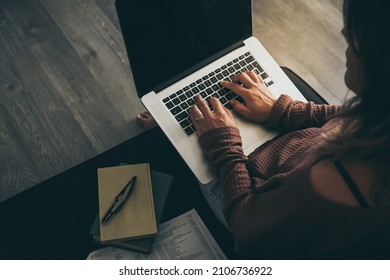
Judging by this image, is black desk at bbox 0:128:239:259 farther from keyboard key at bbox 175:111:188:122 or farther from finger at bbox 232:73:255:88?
finger at bbox 232:73:255:88

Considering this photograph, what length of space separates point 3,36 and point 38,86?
0.36 meters

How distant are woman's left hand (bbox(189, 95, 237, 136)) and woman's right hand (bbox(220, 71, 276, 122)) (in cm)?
5

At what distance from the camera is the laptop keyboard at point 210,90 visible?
1112 millimetres

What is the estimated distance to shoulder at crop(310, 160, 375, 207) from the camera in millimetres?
713

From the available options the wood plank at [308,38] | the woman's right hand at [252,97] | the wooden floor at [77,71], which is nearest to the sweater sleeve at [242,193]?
the woman's right hand at [252,97]

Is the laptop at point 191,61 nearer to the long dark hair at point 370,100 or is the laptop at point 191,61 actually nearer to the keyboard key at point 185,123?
the keyboard key at point 185,123

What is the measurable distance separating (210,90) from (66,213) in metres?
0.54

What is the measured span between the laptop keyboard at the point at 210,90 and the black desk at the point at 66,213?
6.5 inches

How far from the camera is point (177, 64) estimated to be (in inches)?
44.3

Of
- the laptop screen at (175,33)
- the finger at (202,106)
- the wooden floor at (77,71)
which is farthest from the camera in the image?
the wooden floor at (77,71)

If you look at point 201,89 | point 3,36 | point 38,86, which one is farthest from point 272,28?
point 3,36

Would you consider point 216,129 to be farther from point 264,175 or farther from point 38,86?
point 38,86

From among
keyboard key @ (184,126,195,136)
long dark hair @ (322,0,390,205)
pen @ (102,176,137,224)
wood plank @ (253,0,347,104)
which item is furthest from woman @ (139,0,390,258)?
wood plank @ (253,0,347,104)

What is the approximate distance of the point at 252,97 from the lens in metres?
1.11
